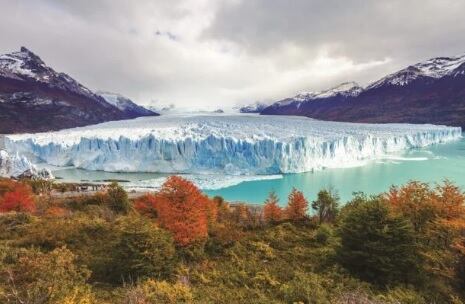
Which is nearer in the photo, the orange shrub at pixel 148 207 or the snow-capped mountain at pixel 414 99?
the orange shrub at pixel 148 207

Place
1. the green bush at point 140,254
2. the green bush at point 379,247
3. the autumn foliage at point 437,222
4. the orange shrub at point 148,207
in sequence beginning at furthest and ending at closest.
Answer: the orange shrub at point 148,207 → the green bush at point 379,247 → the green bush at point 140,254 → the autumn foliage at point 437,222

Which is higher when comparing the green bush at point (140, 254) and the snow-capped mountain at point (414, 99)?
the snow-capped mountain at point (414, 99)

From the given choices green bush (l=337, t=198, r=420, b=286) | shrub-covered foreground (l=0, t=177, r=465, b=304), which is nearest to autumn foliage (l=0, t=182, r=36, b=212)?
shrub-covered foreground (l=0, t=177, r=465, b=304)

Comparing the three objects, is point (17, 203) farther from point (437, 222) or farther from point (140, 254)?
point (437, 222)

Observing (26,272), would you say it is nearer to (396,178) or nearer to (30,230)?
(30,230)

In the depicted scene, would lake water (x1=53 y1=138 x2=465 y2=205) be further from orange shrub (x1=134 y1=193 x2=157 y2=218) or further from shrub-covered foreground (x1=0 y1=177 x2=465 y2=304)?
shrub-covered foreground (x1=0 y1=177 x2=465 y2=304)

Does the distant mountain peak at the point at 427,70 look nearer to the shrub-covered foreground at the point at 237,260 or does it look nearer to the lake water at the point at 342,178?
the lake water at the point at 342,178

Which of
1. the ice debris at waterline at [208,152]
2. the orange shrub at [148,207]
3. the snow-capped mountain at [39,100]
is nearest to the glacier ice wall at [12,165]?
the ice debris at waterline at [208,152]

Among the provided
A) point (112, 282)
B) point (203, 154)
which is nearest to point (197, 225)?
point (112, 282)
